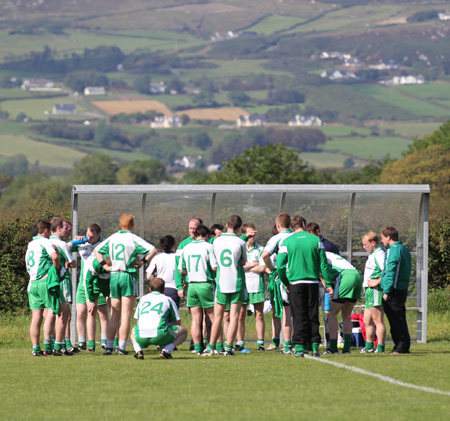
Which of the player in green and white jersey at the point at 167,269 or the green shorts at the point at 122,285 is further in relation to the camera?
the player in green and white jersey at the point at 167,269

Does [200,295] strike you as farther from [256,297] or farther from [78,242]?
[78,242]

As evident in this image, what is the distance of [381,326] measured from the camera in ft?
44.6

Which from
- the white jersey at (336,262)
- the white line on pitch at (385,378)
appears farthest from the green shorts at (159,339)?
the white jersey at (336,262)

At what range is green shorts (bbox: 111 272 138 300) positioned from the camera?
12938mm

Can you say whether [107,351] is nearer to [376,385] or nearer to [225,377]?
[225,377]

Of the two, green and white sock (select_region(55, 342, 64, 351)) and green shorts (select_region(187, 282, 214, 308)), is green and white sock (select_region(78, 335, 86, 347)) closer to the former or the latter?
green and white sock (select_region(55, 342, 64, 351))

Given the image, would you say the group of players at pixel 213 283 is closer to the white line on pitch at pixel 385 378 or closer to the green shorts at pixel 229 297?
the green shorts at pixel 229 297

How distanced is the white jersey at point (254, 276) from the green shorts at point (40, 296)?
9.23 ft

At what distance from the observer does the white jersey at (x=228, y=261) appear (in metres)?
12.7

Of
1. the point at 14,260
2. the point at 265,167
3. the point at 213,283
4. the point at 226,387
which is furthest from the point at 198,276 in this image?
the point at 265,167

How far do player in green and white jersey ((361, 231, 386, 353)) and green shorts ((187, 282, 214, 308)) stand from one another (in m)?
2.24

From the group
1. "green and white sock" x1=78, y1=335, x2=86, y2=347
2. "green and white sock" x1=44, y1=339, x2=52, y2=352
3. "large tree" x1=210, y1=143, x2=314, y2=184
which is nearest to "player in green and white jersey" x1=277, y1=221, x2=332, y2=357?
"green and white sock" x1=44, y1=339, x2=52, y2=352

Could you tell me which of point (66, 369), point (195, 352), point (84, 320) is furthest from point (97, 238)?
point (66, 369)

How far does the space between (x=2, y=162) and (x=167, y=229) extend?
584ft
